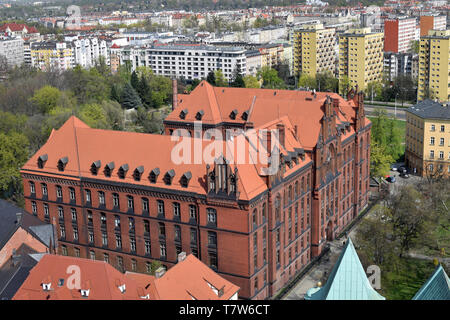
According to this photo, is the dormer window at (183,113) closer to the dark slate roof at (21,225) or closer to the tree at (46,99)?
the dark slate roof at (21,225)

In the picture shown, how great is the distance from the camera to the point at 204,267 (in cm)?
5394

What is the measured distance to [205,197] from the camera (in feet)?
191

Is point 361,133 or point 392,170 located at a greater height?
point 361,133

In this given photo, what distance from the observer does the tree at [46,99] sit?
437ft

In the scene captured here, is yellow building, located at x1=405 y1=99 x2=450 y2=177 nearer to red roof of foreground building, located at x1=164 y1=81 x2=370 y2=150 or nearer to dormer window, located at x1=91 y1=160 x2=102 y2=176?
red roof of foreground building, located at x1=164 y1=81 x2=370 y2=150

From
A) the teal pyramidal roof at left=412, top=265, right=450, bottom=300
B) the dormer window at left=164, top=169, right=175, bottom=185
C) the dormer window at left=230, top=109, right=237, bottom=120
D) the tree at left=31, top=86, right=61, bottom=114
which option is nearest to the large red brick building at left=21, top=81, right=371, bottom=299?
the dormer window at left=164, top=169, right=175, bottom=185

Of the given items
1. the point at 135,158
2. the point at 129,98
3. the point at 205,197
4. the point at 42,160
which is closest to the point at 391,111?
the point at 129,98

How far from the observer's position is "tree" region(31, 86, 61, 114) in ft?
437

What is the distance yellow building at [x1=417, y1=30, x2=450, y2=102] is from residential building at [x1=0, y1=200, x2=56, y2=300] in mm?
122303

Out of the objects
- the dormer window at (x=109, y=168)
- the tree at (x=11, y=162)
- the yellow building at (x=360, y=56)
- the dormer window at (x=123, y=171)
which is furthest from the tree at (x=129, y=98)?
the dormer window at (x=123, y=171)

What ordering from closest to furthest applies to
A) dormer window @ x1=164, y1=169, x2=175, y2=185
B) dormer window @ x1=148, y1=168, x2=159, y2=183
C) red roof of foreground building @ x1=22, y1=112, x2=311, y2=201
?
red roof of foreground building @ x1=22, y1=112, x2=311, y2=201 < dormer window @ x1=164, y1=169, x2=175, y2=185 < dormer window @ x1=148, y1=168, x2=159, y2=183
